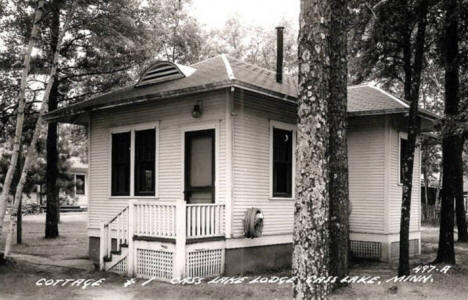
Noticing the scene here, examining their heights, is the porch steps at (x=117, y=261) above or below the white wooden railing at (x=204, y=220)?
below

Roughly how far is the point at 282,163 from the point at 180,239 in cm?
379

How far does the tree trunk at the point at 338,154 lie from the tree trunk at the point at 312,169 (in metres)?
3.49

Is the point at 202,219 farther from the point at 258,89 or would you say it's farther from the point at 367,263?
the point at 367,263

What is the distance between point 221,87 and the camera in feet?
34.8

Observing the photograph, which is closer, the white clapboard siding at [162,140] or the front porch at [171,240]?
the front porch at [171,240]

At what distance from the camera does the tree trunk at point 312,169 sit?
229 inches

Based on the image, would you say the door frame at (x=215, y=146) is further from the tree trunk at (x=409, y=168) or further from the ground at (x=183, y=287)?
the tree trunk at (x=409, y=168)

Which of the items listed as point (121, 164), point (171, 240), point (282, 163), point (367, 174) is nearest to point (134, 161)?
point (121, 164)

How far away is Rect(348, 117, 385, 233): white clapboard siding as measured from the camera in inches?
562

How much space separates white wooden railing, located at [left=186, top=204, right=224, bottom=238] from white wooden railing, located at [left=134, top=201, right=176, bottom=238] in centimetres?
36

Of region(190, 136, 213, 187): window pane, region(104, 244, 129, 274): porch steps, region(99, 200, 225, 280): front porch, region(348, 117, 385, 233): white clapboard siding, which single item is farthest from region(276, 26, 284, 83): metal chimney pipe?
region(104, 244, 129, 274): porch steps

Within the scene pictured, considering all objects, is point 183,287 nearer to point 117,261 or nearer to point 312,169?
point 117,261

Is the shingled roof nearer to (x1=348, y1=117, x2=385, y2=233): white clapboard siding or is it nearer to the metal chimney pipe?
the metal chimney pipe
